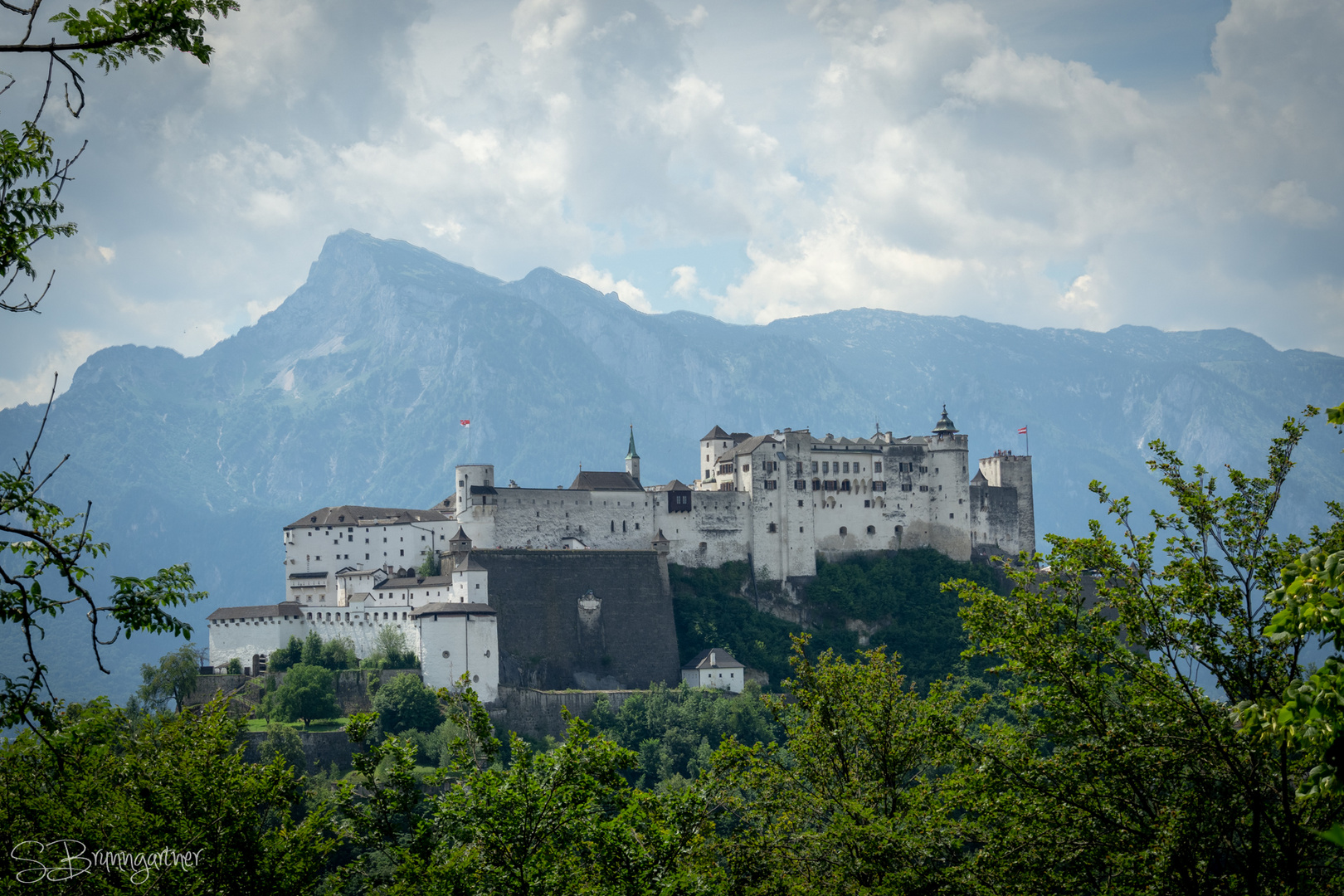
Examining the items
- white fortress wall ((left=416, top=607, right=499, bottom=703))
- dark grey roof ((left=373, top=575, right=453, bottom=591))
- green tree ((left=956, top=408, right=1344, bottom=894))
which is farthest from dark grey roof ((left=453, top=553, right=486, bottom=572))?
green tree ((left=956, top=408, right=1344, bottom=894))

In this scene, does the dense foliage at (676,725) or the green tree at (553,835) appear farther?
the dense foliage at (676,725)

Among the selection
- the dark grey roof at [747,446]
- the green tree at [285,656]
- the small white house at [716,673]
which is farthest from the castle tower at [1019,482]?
the green tree at [285,656]

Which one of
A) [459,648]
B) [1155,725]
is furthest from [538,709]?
[1155,725]

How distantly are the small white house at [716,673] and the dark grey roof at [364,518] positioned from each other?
19929mm

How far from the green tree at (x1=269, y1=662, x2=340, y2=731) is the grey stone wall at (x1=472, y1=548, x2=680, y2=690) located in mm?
10149

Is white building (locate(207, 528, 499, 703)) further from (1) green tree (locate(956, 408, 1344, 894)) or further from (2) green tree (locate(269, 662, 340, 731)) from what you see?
(1) green tree (locate(956, 408, 1344, 894))

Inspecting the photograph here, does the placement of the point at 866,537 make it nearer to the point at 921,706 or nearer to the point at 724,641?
the point at 724,641

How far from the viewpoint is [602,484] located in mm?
87750

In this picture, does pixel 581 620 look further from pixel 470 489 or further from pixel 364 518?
pixel 364 518

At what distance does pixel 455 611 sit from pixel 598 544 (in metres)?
14.8

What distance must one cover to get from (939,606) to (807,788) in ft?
221

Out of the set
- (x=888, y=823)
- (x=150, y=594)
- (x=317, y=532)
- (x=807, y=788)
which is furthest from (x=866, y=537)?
(x=150, y=594)

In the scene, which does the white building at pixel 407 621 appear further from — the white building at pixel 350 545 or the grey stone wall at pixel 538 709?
the white building at pixel 350 545

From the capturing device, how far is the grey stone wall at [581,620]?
7700 cm
